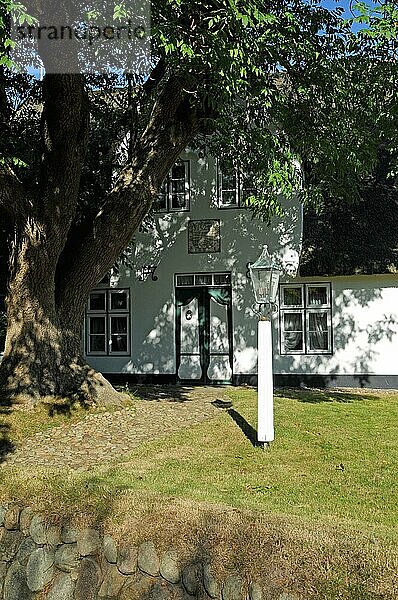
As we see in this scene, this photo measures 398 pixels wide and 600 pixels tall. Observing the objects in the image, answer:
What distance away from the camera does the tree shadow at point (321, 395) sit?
40.9 ft

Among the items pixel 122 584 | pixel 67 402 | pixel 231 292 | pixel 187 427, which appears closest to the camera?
pixel 122 584

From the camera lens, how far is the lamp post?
804 cm

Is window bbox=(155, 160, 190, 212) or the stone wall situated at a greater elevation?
window bbox=(155, 160, 190, 212)

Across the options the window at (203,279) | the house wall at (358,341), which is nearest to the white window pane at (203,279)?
the window at (203,279)

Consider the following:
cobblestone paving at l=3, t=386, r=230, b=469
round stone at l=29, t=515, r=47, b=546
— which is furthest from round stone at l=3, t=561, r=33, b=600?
cobblestone paving at l=3, t=386, r=230, b=469

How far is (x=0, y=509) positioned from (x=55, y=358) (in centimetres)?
468

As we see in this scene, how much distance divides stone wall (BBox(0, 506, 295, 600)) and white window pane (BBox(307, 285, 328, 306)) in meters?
10.2

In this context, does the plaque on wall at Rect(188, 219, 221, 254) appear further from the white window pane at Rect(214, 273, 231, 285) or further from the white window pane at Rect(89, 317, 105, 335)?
the white window pane at Rect(89, 317, 105, 335)

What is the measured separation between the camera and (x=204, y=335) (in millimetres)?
15688

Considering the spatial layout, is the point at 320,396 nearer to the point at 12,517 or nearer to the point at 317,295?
the point at 317,295

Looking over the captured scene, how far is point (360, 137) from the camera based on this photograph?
11.4 metres

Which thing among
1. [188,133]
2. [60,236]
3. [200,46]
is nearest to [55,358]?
[60,236]

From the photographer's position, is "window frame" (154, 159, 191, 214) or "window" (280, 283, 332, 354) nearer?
"window" (280, 283, 332, 354)

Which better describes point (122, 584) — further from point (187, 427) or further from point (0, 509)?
point (187, 427)
